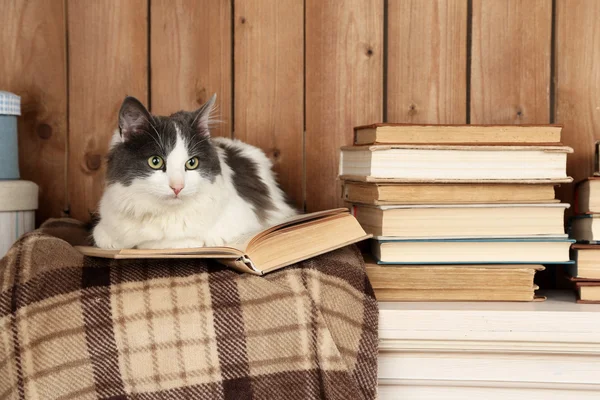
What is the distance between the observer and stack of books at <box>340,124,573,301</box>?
965 millimetres

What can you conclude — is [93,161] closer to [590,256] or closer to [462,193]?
[462,193]

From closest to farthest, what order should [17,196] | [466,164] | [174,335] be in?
[174,335]
[466,164]
[17,196]

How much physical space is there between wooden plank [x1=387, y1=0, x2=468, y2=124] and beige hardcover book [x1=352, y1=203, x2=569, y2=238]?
1.02 ft

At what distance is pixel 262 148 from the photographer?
127cm

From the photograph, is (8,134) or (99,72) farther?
(99,72)

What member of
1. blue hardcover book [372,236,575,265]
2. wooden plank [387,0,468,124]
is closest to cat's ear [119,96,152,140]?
blue hardcover book [372,236,575,265]

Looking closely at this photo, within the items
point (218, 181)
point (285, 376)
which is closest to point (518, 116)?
point (218, 181)

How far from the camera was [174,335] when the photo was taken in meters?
0.76

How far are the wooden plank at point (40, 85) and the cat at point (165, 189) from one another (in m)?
0.36

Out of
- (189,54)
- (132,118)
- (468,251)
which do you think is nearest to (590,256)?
(468,251)

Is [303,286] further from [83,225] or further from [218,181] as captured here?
[83,225]

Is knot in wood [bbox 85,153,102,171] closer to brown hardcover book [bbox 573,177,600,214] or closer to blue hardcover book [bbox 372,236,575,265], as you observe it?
blue hardcover book [bbox 372,236,575,265]

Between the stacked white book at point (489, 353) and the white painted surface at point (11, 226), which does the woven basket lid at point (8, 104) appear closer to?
the white painted surface at point (11, 226)

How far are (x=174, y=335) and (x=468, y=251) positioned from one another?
51cm
